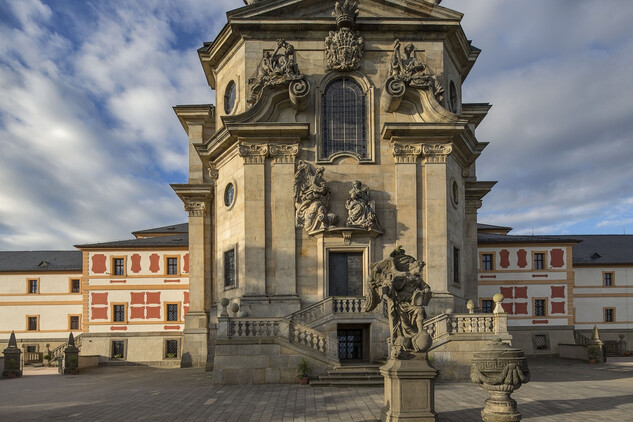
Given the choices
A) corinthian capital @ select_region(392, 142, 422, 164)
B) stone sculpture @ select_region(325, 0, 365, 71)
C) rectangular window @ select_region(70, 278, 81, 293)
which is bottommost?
rectangular window @ select_region(70, 278, 81, 293)

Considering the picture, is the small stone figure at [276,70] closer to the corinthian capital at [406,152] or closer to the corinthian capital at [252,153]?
the corinthian capital at [252,153]

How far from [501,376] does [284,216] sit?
1466cm

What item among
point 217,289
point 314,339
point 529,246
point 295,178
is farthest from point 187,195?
point 529,246

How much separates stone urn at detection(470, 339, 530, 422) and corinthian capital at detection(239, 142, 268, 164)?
51.4ft

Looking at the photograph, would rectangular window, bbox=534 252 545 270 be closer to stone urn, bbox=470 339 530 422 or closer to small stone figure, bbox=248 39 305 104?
small stone figure, bbox=248 39 305 104

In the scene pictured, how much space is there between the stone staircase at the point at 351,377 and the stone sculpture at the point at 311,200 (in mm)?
6156

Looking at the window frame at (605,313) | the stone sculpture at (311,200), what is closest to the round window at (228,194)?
the stone sculpture at (311,200)

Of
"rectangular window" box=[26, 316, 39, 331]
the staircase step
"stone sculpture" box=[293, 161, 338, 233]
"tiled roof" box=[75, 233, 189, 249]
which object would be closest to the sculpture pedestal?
the staircase step

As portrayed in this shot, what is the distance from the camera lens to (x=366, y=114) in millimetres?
25203

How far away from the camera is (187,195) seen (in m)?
31.1

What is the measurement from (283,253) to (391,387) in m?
12.0

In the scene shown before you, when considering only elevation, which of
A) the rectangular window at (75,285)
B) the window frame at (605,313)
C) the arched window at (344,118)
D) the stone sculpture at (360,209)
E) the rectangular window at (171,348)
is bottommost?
the rectangular window at (171,348)

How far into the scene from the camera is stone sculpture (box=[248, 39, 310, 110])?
24312 millimetres

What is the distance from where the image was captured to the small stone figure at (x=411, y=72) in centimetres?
2464
